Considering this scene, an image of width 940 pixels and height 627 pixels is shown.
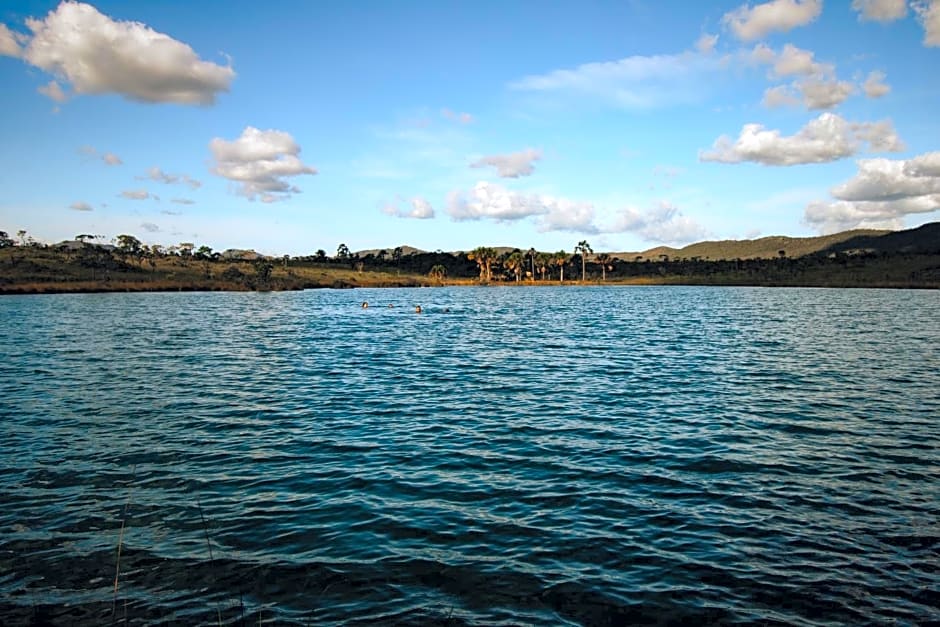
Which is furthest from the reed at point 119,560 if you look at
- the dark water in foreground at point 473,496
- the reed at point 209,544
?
the reed at point 209,544

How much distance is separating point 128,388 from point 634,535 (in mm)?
26415

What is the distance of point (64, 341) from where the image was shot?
1989 inches

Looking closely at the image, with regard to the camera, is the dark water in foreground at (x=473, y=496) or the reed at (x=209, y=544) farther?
the dark water in foreground at (x=473, y=496)

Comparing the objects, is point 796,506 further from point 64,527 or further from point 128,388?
point 128,388

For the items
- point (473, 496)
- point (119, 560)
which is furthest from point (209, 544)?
point (473, 496)

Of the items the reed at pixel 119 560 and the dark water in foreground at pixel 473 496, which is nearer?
the reed at pixel 119 560

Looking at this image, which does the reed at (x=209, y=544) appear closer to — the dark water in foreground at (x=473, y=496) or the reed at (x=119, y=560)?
the dark water in foreground at (x=473, y=496)

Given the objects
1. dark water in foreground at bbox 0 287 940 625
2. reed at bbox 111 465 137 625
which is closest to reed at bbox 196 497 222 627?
dark water in foreground at bbox 0 287 940 625

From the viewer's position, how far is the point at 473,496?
49.5 ft

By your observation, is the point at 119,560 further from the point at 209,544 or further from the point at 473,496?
the point at 473,496

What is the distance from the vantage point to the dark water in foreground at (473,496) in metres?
10.4

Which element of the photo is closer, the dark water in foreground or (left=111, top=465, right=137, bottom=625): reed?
(left=111, top=465, right=137, bottom=625): reed

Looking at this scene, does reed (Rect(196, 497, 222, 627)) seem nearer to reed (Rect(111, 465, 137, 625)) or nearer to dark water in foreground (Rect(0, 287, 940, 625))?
→ dark water in foreground (Rect(0, 287, 940, 625))

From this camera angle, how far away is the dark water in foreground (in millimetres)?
10414
